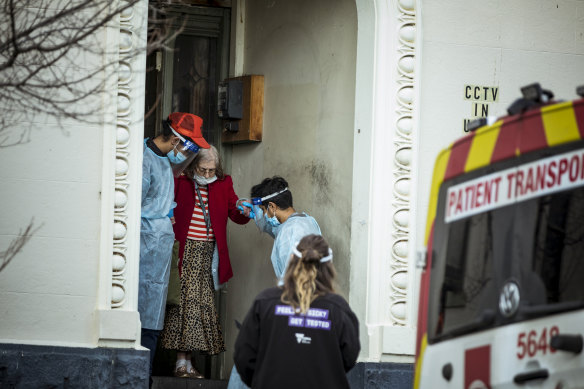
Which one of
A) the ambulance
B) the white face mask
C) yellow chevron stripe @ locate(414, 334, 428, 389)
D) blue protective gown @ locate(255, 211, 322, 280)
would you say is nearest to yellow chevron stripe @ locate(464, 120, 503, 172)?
the ambulance

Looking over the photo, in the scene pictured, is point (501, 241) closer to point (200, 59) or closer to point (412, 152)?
point (412, 152)

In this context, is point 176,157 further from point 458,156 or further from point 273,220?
point 458,156

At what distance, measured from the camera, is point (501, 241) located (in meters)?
5.35

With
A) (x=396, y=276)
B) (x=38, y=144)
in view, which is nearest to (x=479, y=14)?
(x=396, y=276)

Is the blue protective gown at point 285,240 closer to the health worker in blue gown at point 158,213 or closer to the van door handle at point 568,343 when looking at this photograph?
the health worker in blue gown at point 158,213

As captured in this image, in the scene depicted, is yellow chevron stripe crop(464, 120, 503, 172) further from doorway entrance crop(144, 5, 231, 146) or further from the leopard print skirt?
doorway entrance crop(144, 5, 231, 146)

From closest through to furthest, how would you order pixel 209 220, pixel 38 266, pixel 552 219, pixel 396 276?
1. pixel 552 219
2. pixel 38 266
3. pixel 396 276
4. pixel 209 220

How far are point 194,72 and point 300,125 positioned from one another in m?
1.74

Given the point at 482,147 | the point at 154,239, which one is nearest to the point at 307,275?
the point at 482,147

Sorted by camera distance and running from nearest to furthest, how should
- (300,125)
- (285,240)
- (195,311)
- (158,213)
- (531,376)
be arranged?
1. (531,376)
2. (285,240)
3. (158,213)
4. (195,311)
5. (300,125)

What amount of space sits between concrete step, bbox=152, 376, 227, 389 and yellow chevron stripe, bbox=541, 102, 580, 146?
18.8ft

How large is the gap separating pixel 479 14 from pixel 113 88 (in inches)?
127

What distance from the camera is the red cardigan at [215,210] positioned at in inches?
424

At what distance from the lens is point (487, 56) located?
10148mm
